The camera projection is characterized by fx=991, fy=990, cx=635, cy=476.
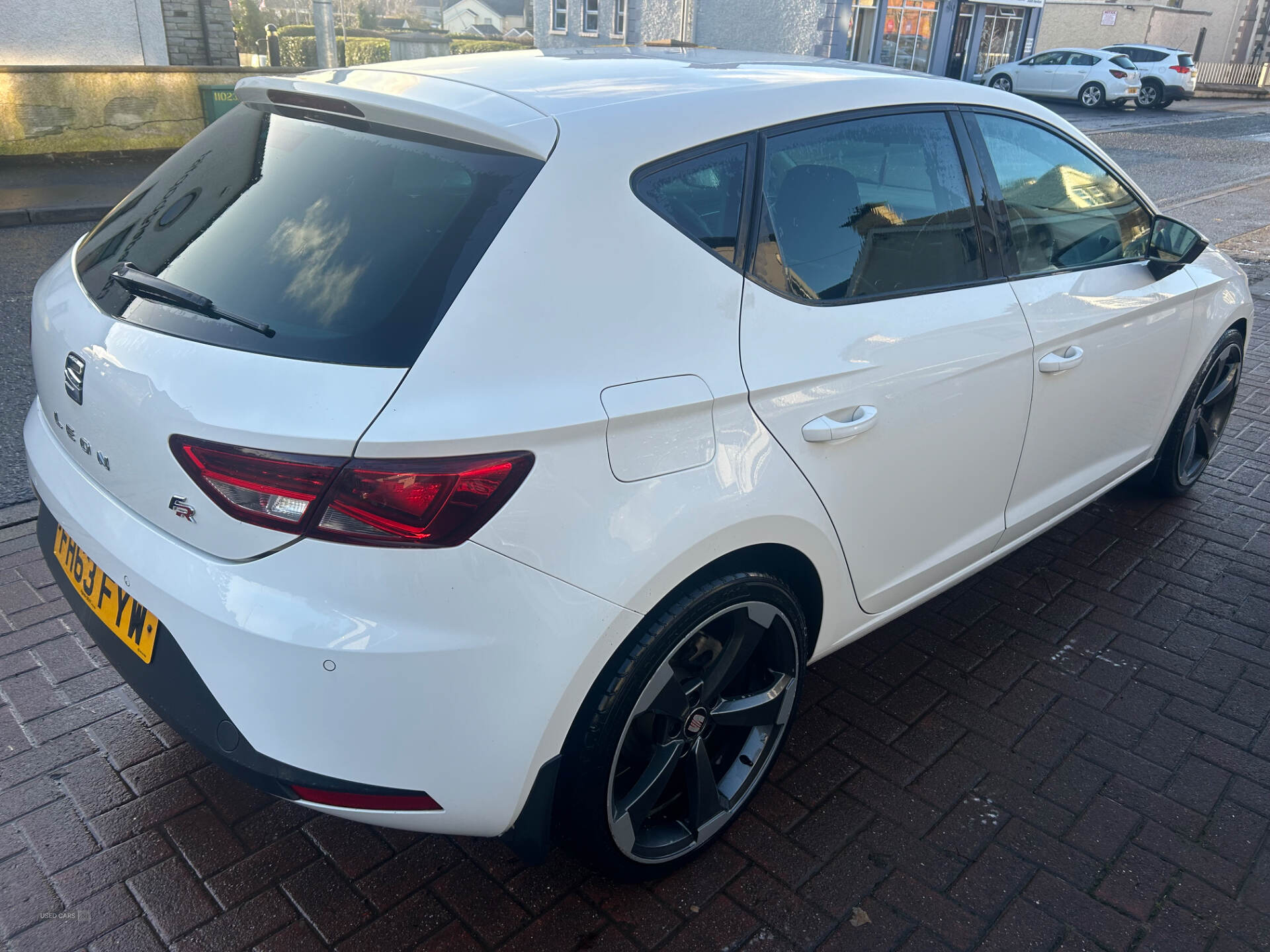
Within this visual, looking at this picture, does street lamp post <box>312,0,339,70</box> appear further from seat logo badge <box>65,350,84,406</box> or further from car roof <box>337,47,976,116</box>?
seat logo badge <box>65,350,84,406</box>

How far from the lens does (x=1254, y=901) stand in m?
2.37

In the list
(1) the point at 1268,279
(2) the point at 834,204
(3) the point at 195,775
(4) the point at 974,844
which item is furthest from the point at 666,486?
(1) the point at 1268,279

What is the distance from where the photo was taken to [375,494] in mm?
1687

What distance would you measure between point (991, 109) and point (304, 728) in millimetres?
2523

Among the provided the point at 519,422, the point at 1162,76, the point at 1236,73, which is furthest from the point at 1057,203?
the point at 1236,73

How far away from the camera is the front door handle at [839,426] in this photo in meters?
2.21

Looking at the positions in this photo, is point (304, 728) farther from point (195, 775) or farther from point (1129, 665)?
point (1129, 665)

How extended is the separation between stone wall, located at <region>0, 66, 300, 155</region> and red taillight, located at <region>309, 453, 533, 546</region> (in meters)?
10.8

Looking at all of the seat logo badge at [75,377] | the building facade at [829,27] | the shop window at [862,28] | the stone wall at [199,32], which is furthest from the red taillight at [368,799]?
the shop window at [862,28]

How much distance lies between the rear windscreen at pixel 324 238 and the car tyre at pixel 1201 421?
10.7 feet

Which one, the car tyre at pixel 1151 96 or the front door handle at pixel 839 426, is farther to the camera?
the car tyre at pixel 1151 96

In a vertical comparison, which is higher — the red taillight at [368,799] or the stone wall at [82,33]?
the stone wall at [82,33]

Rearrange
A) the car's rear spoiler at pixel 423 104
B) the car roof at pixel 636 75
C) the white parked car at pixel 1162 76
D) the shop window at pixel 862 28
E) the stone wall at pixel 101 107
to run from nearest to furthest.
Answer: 1. the car's rear spoiler at pixel 423 104
2. the car roof at pixel 636 75
3. the stone wall at pixel 101 107
4. the white parked car at pixel 1162 76
5. the shop window at pixel 862 28

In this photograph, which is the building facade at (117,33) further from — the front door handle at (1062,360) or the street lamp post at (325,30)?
the front door handle at (1062,360)
